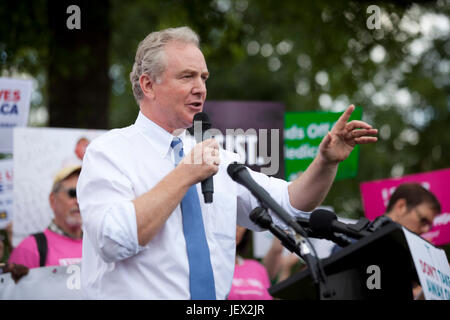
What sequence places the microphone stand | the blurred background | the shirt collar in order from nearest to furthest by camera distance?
1. the microphone stand
2. the shirt collar
3. the blurred background

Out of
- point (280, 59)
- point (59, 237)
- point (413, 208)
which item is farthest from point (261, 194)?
point (280, 59)

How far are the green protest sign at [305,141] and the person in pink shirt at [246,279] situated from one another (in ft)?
3.78

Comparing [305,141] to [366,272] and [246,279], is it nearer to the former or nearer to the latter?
[246,279]

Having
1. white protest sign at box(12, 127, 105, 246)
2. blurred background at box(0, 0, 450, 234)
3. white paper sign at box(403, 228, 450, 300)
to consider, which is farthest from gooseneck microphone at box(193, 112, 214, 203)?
blurred background at box(0, 0, 450, 234)

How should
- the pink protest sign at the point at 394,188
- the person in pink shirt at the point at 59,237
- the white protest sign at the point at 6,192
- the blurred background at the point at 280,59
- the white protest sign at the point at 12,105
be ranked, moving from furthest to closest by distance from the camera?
the blurred background at the point at 280,59 → the pink protest sign at the point at 394,188 → the white protest sign at the point at 12,105 → the white protest sign at the point at 6,192 → the person in pink shirt at the point at 59,237

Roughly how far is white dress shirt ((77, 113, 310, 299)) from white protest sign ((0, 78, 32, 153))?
3.30 metres

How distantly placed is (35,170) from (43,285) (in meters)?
1.38

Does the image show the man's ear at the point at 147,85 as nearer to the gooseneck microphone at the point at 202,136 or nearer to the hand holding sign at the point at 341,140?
the gooseneck microphone at the point at 202,136

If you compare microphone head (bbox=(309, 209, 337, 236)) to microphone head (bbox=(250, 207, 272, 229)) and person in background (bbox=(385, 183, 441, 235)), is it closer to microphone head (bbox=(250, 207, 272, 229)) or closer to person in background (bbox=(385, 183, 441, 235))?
microphone head (bbox=(250, 207, 272, 229))

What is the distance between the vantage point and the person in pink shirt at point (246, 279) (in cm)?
502

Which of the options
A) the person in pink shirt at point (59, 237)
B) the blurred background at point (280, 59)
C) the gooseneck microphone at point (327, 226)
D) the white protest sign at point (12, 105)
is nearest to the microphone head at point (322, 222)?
the gooseneck microphone at point (327, 226)

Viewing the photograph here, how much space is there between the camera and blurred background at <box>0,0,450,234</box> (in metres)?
8.06

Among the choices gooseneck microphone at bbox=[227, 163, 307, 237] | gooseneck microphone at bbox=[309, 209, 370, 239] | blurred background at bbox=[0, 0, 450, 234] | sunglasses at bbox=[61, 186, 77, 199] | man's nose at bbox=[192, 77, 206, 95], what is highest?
blurred background at bbox=[0, 0, 450, 234]
